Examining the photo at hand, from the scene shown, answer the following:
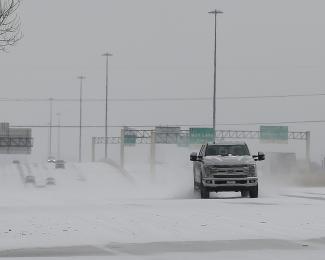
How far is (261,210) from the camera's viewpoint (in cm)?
2253

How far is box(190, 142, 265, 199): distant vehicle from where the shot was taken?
30.2 meters

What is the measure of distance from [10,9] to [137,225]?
685 cm

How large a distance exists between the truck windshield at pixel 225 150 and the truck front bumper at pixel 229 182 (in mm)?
1029

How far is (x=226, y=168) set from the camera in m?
30.3

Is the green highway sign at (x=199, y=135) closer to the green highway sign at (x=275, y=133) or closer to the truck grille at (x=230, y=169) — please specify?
the green highway sign at (x=275, y=133)

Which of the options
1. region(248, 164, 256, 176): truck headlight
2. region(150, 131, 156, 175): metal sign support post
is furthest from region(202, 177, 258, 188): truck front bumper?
region(150, 131, 156, 175): metal sign support post

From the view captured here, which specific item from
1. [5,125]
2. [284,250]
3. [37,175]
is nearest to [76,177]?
[37,175]

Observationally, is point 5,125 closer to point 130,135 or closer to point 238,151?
point 130,135

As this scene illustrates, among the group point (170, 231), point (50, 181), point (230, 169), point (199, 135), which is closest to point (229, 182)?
point (230, 169)

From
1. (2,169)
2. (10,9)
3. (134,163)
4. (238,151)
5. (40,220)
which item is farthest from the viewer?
(134,163)

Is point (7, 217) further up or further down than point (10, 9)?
further down

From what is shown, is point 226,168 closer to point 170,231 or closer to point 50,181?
point 170,231

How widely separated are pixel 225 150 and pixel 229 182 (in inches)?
51.1

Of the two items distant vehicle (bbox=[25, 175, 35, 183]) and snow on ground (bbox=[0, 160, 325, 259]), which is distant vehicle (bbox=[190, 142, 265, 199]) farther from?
distant vehicle (bbox=[25, 175, 35, 183])
